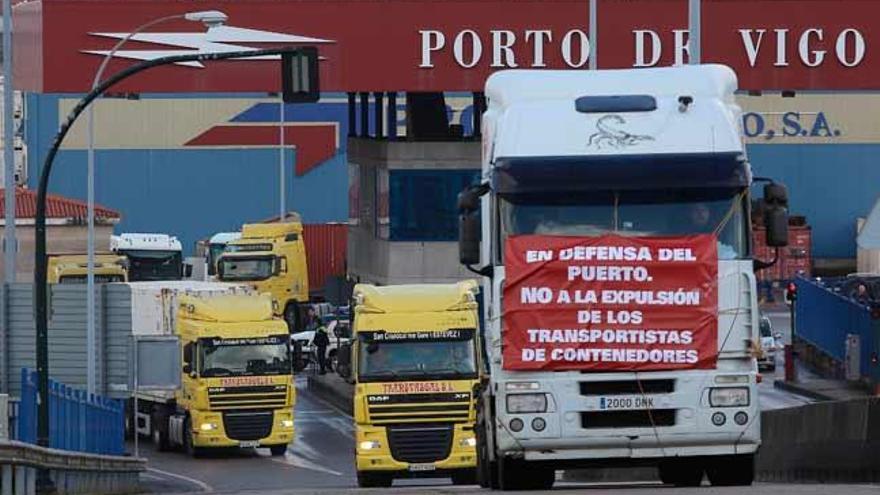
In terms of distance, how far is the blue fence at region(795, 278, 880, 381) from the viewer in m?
55.9

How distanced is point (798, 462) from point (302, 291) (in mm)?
44956

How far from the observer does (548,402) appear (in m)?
20.1

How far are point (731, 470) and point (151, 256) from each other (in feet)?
184

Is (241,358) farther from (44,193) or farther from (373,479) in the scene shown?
(44,193)

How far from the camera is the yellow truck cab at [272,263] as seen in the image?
7525 centimetres

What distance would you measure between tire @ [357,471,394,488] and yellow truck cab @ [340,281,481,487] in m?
0.01

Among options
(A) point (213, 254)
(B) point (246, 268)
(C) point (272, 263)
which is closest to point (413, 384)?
(B) point (246, 268)

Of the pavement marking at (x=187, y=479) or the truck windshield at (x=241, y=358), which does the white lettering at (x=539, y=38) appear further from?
the pavement marking at (x=187, y=479)

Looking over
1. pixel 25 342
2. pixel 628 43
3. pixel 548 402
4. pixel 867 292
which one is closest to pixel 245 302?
pixel 25 342

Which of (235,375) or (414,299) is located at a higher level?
(414,299)

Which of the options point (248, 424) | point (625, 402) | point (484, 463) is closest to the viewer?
point (625, 402)

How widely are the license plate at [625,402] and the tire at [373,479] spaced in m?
14.7

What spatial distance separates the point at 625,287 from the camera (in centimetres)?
2002

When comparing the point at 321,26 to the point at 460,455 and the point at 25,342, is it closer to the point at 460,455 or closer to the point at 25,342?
the point at 25,342
